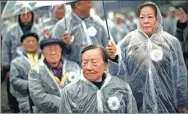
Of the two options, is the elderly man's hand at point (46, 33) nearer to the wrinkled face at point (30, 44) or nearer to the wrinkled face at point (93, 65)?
the wrinkled face at point (30, 44)

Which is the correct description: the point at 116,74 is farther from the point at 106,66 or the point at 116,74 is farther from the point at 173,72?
the point at 173,72

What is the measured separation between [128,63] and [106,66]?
0.93ft

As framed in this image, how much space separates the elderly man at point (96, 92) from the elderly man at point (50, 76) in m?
0.22

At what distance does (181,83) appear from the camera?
6484 mm

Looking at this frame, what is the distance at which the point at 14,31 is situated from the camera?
698 centimetres

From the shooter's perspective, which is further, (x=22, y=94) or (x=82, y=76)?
(x=22, y=94)

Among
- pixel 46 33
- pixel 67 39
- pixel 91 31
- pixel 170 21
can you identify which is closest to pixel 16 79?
pixel 46 33

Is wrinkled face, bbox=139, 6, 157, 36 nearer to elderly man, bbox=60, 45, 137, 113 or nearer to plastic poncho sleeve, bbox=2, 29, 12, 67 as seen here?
elderly man, bbox=60, 45, 137, 113

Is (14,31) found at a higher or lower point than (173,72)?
higher

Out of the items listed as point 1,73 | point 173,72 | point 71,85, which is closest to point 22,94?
point 1,73

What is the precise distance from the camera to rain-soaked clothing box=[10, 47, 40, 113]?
22.1 feet

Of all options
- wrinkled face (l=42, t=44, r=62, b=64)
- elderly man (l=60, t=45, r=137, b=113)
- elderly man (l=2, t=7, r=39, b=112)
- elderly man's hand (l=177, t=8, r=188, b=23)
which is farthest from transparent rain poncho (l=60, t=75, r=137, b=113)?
elderly man's hand (l=177, t=8, r=188, b=23)

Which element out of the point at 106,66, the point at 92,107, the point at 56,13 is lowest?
the point at 92,107

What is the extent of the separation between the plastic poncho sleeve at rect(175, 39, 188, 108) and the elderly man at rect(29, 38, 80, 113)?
42.3 inches
